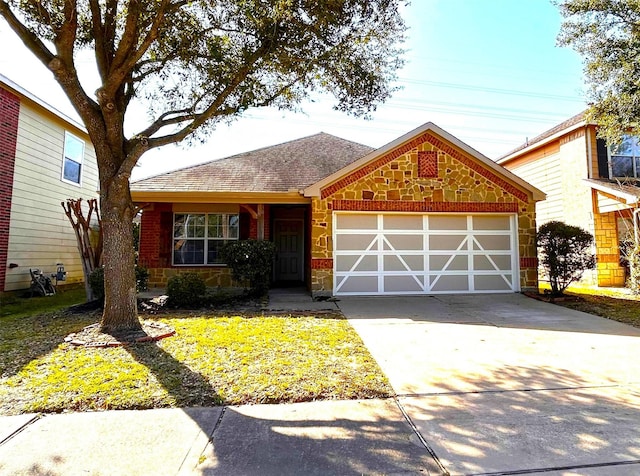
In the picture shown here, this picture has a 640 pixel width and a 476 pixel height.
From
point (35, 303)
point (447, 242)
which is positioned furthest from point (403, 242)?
point (35, 303)

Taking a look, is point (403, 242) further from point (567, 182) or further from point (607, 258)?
point (567, 182)

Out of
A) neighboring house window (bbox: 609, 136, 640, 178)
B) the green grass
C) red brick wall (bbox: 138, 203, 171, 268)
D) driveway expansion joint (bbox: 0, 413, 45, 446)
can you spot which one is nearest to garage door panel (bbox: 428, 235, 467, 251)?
neighboring house window (bbox: 609, 136, 640, 178)

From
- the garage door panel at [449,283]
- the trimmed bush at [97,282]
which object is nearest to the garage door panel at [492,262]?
the garage door panel at [449,283]

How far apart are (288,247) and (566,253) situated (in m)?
8.38

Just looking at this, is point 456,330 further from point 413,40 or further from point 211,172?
point 211,172

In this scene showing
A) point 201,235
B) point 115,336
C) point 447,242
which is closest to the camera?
point 115,336

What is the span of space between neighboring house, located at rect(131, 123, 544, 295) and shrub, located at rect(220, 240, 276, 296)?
0.92m

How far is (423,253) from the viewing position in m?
10.4

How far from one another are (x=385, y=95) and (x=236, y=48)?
333 centimetres

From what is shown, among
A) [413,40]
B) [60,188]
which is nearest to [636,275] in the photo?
[413,40]

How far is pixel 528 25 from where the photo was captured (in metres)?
11.0

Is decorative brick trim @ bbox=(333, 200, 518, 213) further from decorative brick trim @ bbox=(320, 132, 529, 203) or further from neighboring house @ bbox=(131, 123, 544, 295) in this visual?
decorative brick trim @ bbox=(320, 132, 529, 203)

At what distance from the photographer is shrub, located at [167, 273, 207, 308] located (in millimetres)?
8562

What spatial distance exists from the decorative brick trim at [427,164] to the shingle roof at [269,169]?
117 inches
